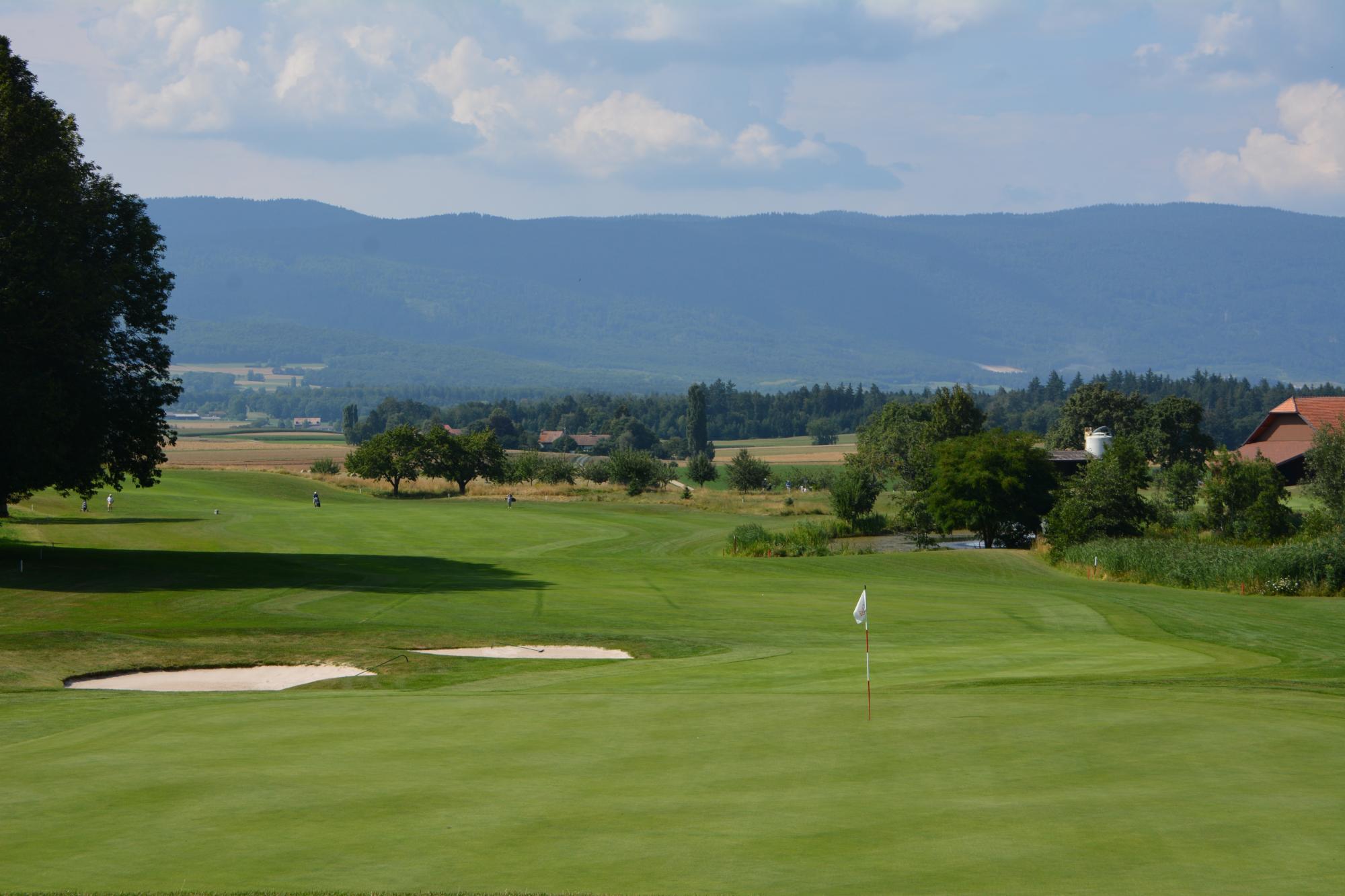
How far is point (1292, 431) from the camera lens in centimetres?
9131

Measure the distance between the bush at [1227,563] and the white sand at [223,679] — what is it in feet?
92.7

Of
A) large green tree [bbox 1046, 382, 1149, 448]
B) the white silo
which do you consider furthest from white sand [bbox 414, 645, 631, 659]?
large green tree [bbox 1046, 382, 1149, 448]

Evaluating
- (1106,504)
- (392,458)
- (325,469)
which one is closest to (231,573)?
(1106,504)

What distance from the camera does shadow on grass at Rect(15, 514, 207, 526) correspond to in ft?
169

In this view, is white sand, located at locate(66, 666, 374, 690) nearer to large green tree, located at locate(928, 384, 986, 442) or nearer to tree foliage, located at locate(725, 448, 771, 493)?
large green tree, located at locate(928, 384, 986, 442)

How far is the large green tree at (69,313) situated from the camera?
3120 cm

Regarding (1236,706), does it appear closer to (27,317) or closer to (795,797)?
(795,797)

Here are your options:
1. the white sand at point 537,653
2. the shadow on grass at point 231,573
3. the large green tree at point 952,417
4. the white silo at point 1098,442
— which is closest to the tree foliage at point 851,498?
the large green tree at point 952,417

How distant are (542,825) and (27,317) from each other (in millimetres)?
26857

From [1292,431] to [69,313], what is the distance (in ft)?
273

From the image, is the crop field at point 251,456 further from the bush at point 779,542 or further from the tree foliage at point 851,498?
the bush at point 779,542

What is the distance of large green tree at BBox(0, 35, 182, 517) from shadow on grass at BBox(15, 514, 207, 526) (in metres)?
15.9

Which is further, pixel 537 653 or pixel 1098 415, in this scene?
pixel 1098 415

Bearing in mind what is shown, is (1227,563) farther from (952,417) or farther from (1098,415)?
(1098,415)
